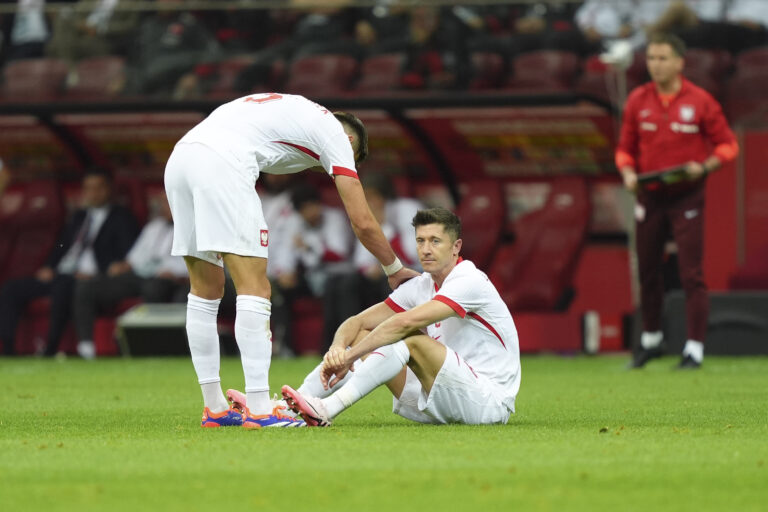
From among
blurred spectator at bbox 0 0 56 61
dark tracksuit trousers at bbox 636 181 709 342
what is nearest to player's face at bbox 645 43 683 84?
dark tracksuit trousers at bbox 636 181 709 342

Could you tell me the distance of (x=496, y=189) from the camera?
14.4 meters

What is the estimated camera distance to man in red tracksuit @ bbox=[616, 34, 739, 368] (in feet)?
33.4

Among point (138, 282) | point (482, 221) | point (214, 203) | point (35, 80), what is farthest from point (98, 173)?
point (214, 203)

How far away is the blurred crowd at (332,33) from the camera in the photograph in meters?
13.4

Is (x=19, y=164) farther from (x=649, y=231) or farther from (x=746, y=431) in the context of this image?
(x=746, y=431)

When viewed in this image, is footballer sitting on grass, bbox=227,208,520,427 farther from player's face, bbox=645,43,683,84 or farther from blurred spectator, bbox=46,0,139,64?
blurred spectator, bbox=46,0,139,64

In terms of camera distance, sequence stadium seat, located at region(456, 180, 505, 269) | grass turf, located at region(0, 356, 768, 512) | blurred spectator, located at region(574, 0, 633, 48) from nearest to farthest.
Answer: grass turf, located at region(0, 356, 768, 512) → blurred spectator, located at region(574, 0, 633, 48) → stadium seat, located at region(456, 180, 505, 269)

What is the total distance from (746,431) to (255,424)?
6.77ft

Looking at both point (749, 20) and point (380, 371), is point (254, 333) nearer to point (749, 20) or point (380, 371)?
point (380, 371)

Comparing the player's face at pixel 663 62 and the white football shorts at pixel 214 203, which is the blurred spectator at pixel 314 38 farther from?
the white football shorts at pixel 214 203

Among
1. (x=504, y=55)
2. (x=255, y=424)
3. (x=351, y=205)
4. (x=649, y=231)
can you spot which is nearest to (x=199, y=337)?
(x=255, y=424)

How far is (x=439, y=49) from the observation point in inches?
550

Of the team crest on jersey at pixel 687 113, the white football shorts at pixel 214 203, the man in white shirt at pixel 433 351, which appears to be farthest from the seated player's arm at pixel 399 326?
the team crest on jersey at pixel 687 113

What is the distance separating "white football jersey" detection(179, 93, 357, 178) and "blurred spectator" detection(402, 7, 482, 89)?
25.1ft
